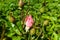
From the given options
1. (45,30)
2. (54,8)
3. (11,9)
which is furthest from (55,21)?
(11,9)

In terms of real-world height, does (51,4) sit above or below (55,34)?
above

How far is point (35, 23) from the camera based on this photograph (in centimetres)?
182

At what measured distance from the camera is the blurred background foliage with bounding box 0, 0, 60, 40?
167cm

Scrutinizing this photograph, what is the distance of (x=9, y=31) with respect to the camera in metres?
1.77

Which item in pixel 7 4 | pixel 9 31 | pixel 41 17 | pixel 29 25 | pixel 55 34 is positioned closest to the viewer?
pixel 29 25

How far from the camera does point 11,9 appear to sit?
6.64 feet

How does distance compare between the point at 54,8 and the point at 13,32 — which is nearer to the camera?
the point at 13,32

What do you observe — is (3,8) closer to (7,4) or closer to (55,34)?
(7,4)

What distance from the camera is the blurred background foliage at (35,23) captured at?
1.67m

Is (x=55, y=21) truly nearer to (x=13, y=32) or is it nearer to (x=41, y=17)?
(x=41, y=17)

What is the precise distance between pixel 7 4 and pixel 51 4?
1.44 feet

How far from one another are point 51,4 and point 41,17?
0.85ft

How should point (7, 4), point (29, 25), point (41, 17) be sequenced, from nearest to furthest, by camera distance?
1. point (29, 25)
2. point (41, 17)
3. point (7, 4)

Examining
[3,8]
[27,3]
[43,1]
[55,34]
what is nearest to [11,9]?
[3,8]
